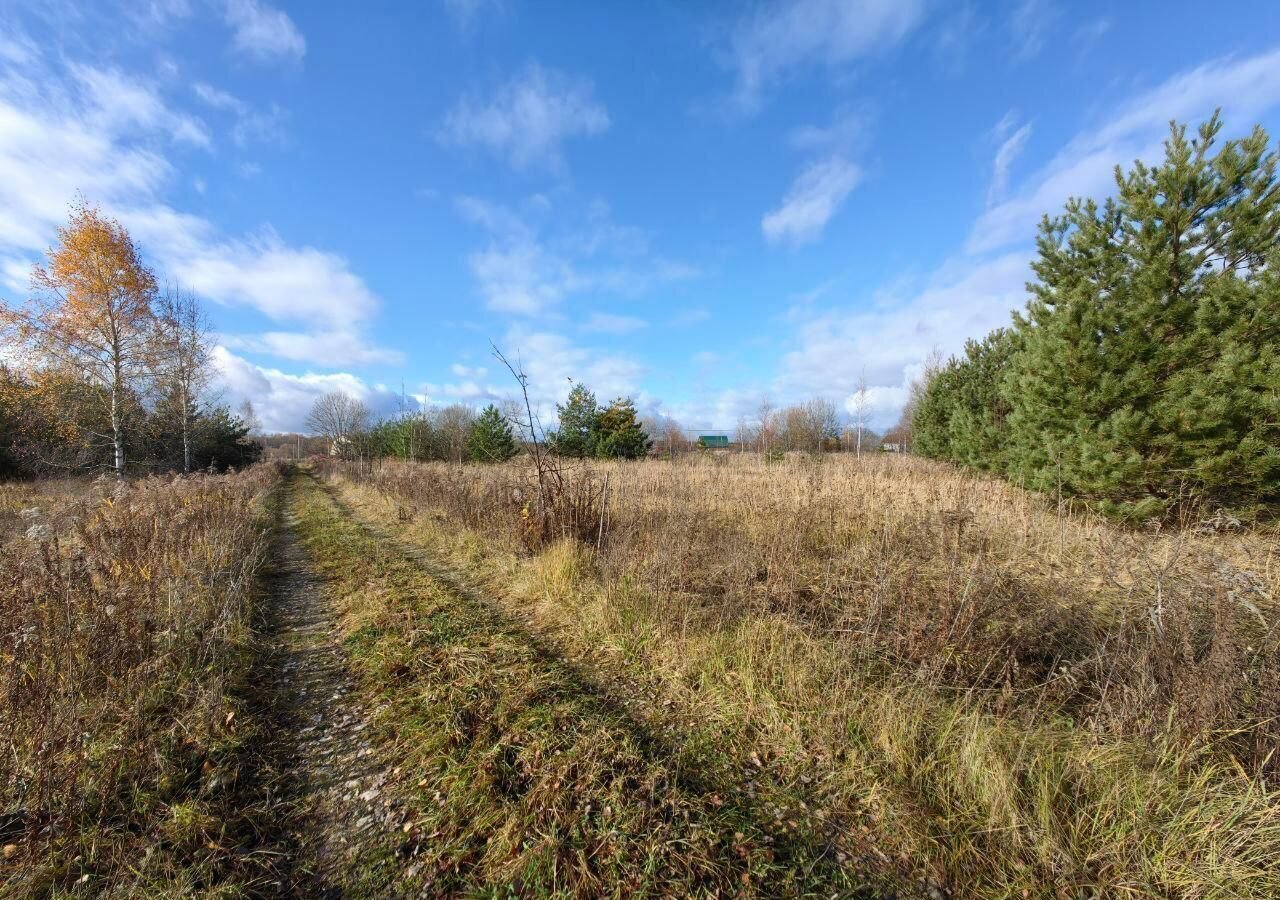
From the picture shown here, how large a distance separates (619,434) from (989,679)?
1856cm

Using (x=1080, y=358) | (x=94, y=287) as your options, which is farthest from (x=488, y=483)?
(x=94, y=287)

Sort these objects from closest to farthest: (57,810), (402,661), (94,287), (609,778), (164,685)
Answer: (57,810) < (609,778) < (164,685) < (402,661) < (94,287)

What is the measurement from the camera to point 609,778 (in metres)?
2.30

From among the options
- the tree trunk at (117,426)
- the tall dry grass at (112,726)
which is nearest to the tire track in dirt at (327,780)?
the tall dry grass at (112,726)

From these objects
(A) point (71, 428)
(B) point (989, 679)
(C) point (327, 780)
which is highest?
(A) point (71, 428)

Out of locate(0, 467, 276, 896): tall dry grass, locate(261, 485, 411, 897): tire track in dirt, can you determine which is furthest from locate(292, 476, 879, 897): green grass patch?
locate(0, 467, 276, 896): tall dry grass

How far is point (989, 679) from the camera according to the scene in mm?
2949

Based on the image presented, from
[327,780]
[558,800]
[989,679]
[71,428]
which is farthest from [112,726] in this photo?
[71,428]

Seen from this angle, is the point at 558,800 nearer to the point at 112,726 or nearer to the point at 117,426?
the point at 112,726

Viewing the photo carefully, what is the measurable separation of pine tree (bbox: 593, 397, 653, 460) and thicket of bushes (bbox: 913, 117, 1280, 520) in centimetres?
1580

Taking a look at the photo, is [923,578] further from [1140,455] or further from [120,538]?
[120,538]

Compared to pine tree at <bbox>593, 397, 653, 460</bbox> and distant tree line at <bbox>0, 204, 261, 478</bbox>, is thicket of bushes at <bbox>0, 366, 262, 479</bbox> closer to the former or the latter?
distant tree line at <bbox>0, 204, 261, 478</bbox>

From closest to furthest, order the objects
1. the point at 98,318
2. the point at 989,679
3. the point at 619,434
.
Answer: the point at 989,679 < the point at 98,318 < the point at 619,434

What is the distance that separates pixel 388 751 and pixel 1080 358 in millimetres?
8287
